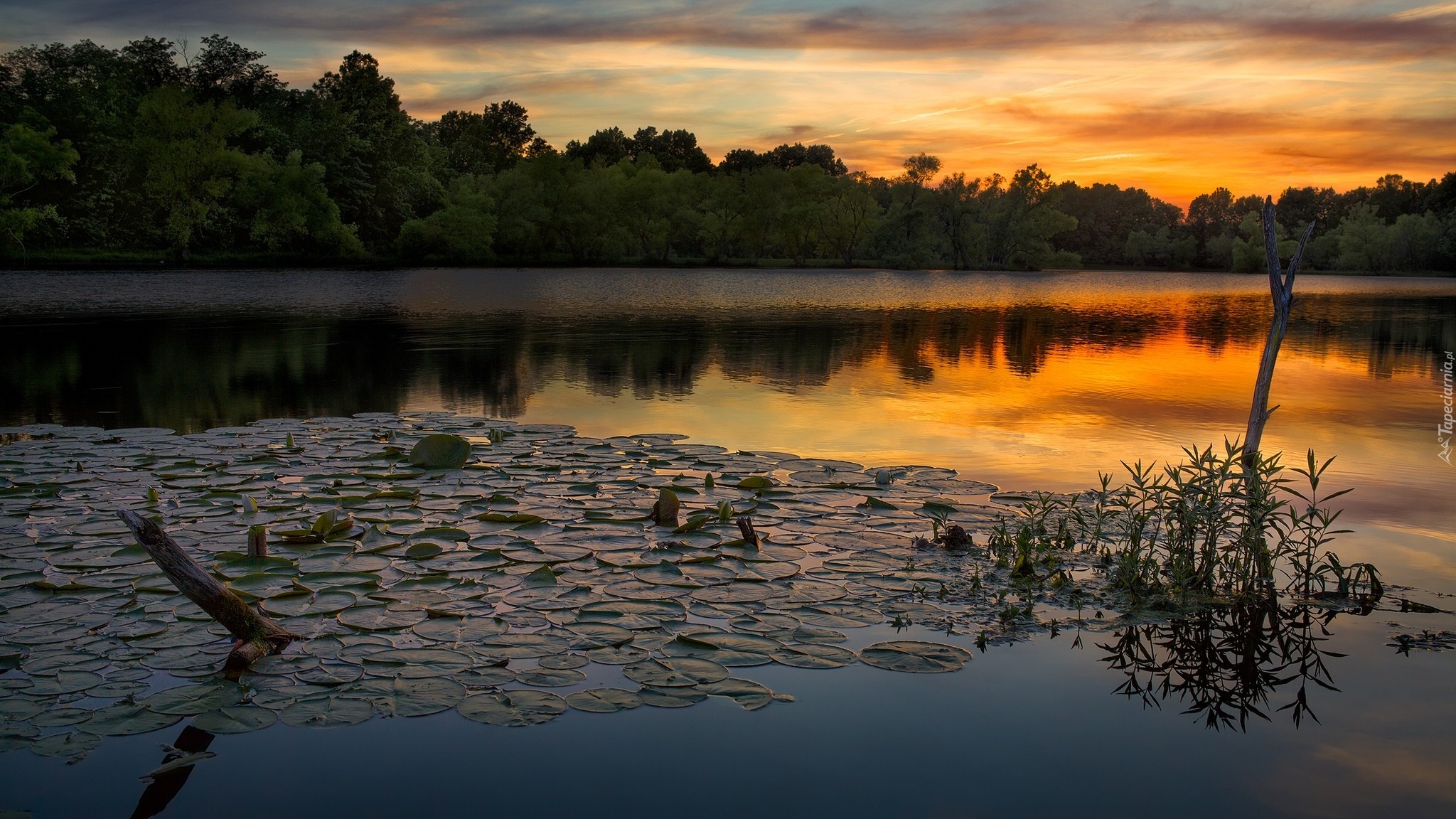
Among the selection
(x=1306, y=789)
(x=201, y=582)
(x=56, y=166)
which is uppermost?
(x=56, y=166)

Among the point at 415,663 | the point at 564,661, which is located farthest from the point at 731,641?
the point at 415,663

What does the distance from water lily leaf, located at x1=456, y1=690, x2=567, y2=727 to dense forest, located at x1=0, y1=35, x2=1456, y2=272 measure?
206 ft

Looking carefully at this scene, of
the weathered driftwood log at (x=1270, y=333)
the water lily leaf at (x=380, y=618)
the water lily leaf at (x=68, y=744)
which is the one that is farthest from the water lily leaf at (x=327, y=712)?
the weathered driftwood log at (x=1270, y=333)

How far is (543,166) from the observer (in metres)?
89.3

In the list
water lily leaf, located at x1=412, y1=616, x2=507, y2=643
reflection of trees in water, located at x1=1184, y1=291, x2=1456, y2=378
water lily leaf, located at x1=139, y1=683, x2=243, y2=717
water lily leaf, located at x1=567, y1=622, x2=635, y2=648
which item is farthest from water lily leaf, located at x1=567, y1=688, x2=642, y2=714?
reflection of trees in water, located at x1=1184, y1=291, x2=1456, y2=378

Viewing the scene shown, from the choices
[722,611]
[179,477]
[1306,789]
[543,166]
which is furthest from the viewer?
[543,166]

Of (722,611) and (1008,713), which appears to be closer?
(1008,713)

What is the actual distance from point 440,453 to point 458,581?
3.50m

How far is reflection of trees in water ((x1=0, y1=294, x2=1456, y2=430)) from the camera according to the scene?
15.1 m

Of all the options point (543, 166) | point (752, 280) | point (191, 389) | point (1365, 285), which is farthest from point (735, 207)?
point (191, 389)

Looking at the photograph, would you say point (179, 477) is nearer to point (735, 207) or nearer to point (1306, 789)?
point (1306, 789)

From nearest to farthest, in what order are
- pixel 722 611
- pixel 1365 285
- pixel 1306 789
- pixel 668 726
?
pixel 1306 789
pixel 668 726
pixel 722 611
pixel 1365 285

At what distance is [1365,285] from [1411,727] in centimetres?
8190

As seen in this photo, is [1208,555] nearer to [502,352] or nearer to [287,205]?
[502,352]
